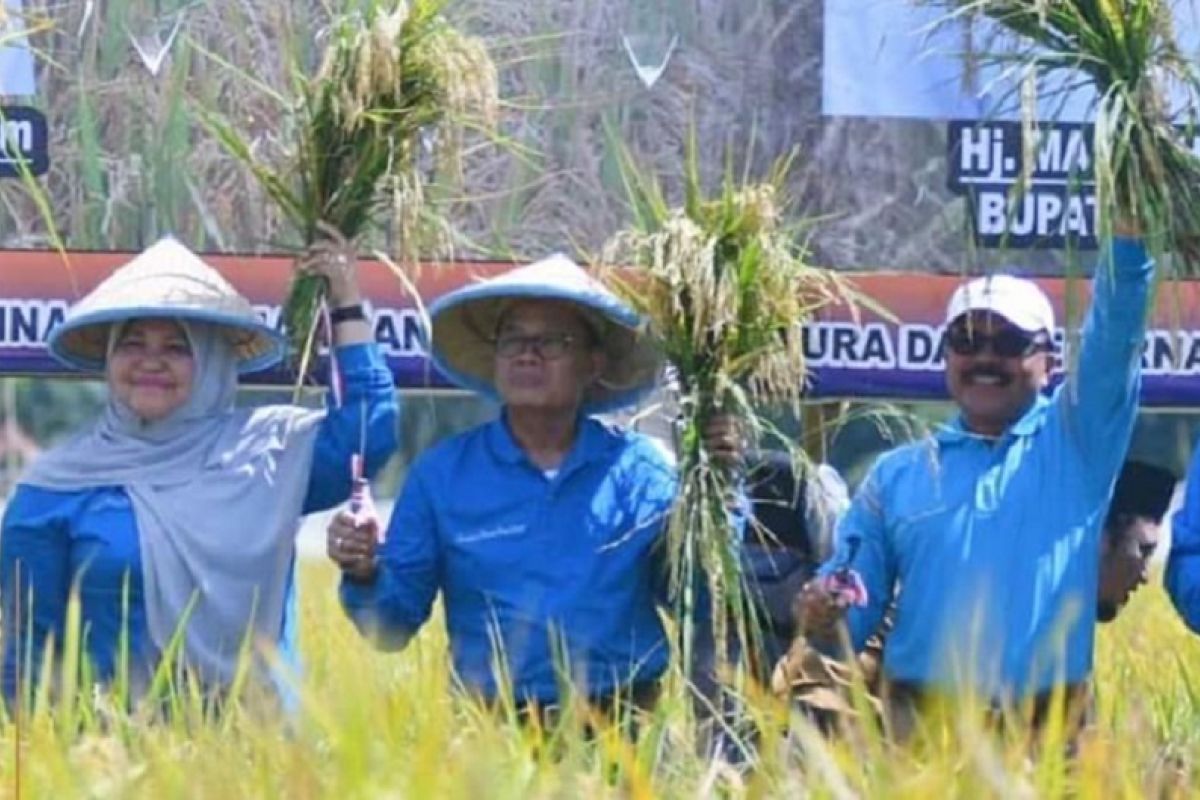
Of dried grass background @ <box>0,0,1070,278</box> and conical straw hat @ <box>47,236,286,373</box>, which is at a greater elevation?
dried grass background @ <box>0,0,1070,278</box>

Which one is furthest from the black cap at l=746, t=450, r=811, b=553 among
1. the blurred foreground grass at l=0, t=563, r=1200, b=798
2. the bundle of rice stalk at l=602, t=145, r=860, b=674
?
the blurred foreground grass at l=0, t=563, r=1200, b=798

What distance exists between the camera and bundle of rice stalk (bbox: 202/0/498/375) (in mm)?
4840

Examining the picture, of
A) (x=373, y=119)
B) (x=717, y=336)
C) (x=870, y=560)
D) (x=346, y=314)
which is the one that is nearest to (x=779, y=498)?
(x=870, y=560)

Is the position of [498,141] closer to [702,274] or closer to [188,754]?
[702,274]

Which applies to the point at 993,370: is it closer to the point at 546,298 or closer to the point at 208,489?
the point at 546,298

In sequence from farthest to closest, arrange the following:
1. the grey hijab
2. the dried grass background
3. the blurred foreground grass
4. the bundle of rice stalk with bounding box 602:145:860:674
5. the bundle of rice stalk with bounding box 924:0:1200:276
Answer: the dried grass background, the grey hijab, the bundle of rice stalk with bounding box 602:145:860:674, the bundle of rice stalk with bounding box 924:0:1200:276, the blurred foreground grass

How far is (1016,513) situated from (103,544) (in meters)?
1.48

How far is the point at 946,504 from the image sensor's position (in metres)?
4.77

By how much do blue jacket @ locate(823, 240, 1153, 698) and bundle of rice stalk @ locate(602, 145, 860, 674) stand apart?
0.70ft

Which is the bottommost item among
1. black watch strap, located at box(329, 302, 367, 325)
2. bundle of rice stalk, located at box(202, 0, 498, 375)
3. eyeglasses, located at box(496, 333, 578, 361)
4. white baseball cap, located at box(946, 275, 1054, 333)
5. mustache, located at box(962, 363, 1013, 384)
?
mustache, located at box(962, 363, 1013, 384)

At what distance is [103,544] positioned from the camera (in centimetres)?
485

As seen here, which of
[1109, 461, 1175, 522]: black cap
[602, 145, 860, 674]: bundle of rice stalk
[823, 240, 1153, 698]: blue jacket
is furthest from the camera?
[1109, 461, 1175, 522]: black cap

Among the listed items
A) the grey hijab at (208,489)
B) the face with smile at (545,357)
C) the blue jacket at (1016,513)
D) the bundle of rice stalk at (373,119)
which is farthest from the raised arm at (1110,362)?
the grey hijab at (208,489)

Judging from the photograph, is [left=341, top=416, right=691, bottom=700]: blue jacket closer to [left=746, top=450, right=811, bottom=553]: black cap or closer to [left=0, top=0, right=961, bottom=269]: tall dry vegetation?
[left=746, top=450, right=811, bottom=553]: black cap
